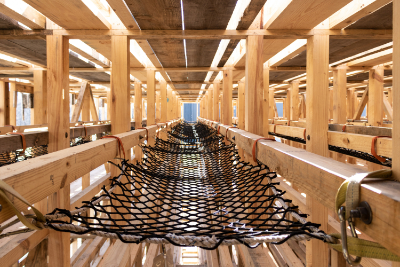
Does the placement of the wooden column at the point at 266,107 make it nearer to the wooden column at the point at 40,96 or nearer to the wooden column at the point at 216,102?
the wooden column at the point at 216,102

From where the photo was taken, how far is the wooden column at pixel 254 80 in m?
2.63

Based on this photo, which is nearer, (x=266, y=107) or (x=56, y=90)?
(x=56, y=90)

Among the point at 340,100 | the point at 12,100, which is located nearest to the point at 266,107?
the point at 340,100

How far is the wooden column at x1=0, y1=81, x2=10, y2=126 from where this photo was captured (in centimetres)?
600

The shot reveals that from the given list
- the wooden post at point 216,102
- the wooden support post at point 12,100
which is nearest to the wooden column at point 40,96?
the wooden support post at point 12,100

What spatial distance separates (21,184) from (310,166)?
855mm

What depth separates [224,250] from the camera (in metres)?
3.29

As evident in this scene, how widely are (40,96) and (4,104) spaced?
2.39 m

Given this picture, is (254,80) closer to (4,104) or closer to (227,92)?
(227,92)

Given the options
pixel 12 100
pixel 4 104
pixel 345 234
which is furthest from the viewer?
pixel 12 100

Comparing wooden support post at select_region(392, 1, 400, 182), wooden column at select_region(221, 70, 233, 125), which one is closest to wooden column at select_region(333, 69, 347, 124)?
wooden column at select_region(221, 70, 233, 125)

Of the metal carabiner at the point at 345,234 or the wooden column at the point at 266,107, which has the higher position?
the wooden column at the point at 266,107

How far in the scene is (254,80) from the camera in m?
2.66

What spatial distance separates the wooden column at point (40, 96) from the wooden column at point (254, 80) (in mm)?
3540
